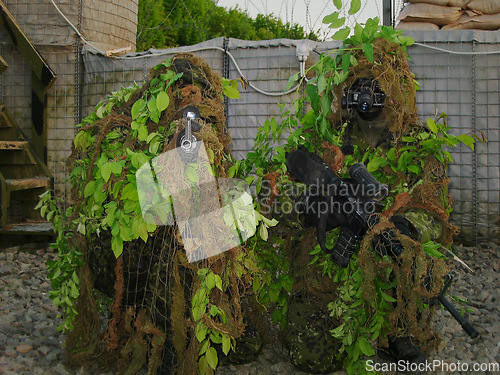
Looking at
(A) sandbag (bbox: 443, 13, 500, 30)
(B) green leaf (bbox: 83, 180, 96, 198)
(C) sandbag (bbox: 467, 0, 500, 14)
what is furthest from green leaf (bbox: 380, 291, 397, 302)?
(C) sandbag (bbox: 467, 0, 500, 14)

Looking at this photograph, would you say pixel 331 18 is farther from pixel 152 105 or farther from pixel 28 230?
pixel 28 230

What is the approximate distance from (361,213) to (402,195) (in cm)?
30

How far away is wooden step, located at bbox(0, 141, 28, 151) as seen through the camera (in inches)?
168

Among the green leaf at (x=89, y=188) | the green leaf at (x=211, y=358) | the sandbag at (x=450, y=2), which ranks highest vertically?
the sandbag at (x=450, y=2)

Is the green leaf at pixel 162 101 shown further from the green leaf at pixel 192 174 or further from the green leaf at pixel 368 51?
the green leaf at pixel 368 51

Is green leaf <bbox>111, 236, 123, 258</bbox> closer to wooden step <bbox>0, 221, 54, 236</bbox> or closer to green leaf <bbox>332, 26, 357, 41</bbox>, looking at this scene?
green leaf <bbox>332, 26, 357, 41</bbox>

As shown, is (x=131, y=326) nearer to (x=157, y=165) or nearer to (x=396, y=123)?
(x=157, y=165)

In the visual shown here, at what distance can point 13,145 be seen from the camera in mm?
4332

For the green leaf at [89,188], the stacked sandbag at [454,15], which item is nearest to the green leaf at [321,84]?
the green leaf at [89,188]

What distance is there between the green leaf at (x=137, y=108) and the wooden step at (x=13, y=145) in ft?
9.96

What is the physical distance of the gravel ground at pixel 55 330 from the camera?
2105 millimetres

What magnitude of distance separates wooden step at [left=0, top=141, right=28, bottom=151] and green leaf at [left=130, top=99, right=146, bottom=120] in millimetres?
3036

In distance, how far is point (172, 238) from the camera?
175cm

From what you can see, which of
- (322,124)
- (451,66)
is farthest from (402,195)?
(451,66)
